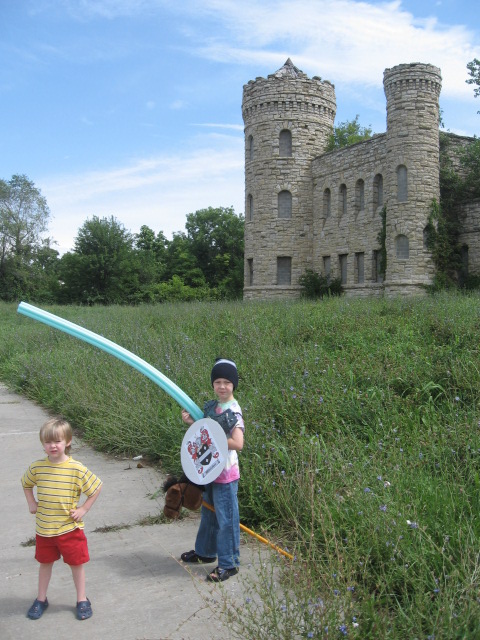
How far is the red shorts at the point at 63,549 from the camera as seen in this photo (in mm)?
3404

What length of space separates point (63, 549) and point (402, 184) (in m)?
25.7

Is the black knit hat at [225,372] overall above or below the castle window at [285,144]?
below

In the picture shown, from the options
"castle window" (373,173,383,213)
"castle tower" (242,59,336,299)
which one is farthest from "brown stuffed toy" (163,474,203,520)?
"castle tower" (242,59,336,299)

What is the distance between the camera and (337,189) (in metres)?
32.3

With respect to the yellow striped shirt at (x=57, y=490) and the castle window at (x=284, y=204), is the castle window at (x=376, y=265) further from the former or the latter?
the yellow striped shirt at (x=57, y=490)

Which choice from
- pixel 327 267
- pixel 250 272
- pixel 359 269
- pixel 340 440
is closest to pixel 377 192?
pixel 359 269

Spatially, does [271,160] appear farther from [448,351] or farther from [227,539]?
[227,539]

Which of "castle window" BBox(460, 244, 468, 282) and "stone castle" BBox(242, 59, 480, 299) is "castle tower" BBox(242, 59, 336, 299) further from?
"castle window" BBox(460, 244, 468, 282)

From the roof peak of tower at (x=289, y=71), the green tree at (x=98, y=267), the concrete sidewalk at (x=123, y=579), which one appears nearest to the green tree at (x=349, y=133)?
the roof peak of tower at (x=289, y=71)

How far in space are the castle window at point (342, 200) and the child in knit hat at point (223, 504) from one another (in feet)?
96.5

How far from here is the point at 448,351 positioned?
25.4 feet

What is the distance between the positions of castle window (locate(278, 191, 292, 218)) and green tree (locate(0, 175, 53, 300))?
28.7m

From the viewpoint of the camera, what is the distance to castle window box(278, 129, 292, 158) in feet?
112

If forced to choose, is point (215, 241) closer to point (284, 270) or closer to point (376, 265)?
point (284, 270)
